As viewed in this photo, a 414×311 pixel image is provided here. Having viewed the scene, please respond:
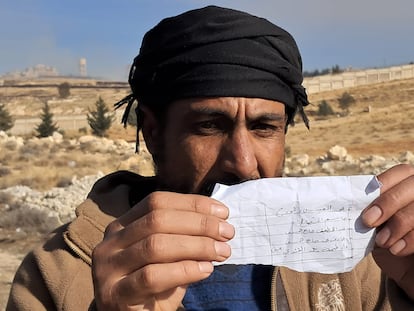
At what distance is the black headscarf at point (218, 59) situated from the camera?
7.03 feet

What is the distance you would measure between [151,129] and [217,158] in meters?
0.44

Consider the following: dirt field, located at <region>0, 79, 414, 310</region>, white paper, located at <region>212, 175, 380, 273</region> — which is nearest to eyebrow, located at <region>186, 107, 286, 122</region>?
white paper, located at <region>212, 175, 380, 273</region>

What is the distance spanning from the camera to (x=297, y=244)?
174 centimetres

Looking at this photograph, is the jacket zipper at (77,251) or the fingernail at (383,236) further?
the jacket zipper at (77,251)

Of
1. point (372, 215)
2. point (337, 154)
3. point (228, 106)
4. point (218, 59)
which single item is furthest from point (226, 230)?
point (337, 154)

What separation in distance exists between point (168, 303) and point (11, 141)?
32541 mm

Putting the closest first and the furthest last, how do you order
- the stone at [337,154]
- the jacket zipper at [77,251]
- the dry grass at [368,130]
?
the jacket zipper at [77,251] → the stone at [337,154] → the dry grass at [368,130]

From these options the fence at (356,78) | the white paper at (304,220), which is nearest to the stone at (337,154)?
the white paper at (304,220)

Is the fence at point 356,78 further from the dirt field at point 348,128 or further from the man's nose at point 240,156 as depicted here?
the man's nose at point 240,156

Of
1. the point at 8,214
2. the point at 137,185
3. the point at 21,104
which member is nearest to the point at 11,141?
the point at 8,214

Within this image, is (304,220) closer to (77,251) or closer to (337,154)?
(77,251)

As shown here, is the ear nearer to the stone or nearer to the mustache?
the mustache

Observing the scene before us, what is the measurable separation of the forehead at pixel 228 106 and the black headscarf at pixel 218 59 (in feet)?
0.07

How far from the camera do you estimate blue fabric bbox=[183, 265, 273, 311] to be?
2082 millimetres
